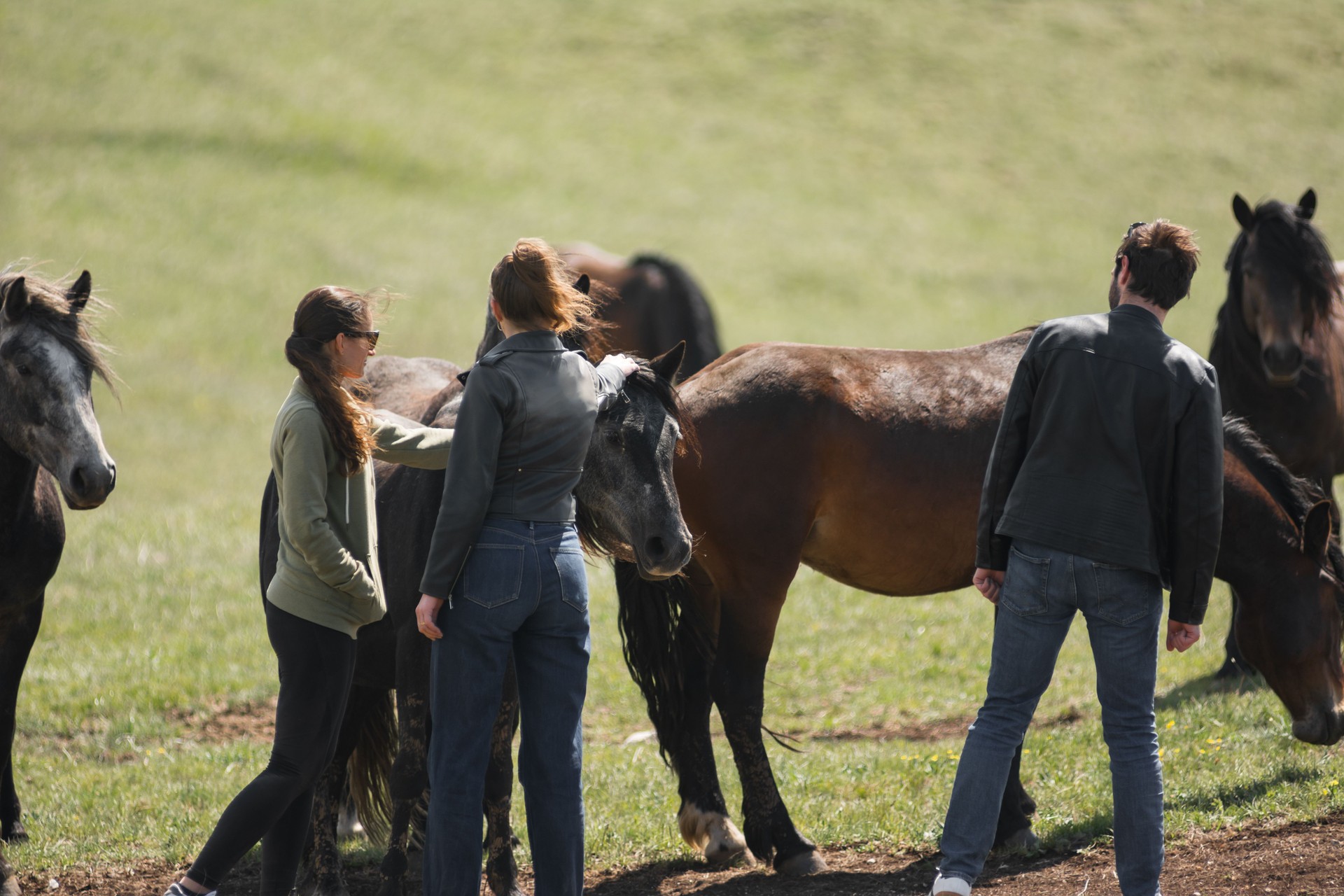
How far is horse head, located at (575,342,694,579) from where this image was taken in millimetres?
3738

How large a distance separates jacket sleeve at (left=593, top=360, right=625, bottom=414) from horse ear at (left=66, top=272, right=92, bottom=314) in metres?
2.34

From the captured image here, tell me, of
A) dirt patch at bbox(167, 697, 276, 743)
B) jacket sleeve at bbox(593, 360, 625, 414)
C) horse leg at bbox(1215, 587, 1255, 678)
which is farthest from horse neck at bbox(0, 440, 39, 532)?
horse leg at bbox(1215, 587, 1255, 678)

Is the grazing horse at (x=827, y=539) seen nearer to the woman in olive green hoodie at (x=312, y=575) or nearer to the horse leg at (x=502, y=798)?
the horse leg at (x=502, y=798)

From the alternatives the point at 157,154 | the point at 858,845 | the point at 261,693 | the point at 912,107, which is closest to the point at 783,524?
the point at 858,845

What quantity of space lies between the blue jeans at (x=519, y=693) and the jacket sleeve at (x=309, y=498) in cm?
46

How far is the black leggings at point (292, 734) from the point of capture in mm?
3807

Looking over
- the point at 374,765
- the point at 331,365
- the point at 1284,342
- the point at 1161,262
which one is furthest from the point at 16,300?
the point at 1284,342

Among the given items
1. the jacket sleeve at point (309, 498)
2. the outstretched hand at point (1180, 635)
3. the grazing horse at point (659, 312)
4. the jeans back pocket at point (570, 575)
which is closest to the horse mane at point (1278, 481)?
the outstretched hand at point (1180, 635)

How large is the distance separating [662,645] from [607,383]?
199 cm

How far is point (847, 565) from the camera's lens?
550 cm

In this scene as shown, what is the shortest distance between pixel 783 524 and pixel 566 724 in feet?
6.07

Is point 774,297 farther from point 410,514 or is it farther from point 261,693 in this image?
point 410,514

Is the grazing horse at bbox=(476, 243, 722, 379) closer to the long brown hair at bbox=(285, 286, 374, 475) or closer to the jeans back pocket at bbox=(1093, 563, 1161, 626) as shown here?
the long brown hair at bbox=(285, 286, 374, 475)

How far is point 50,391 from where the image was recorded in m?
4.55
